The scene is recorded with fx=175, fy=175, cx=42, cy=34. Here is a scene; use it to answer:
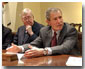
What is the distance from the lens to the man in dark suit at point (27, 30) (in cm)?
187

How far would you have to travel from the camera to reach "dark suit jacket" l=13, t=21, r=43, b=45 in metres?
1.87

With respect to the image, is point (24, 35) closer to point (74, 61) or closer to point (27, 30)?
point (27, 30)

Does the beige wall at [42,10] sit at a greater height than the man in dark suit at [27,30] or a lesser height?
greater

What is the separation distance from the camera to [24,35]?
6.22ft

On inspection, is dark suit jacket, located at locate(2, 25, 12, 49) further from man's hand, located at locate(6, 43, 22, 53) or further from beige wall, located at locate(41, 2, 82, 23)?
beige wall, located at locate(41, 2, 82, 23)

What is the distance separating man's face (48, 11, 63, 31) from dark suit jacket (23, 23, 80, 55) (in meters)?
0.04

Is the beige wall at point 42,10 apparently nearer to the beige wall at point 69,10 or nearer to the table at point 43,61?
the beige wall at point 69,10

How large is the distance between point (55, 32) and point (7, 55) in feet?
1.82

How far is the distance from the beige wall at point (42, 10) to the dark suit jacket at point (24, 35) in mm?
50

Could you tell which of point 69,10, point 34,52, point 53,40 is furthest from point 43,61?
point 69,10

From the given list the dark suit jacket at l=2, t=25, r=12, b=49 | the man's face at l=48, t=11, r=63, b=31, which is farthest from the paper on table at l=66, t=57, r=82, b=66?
the dark suit jacket at l=2, t=25, r=12, b=49

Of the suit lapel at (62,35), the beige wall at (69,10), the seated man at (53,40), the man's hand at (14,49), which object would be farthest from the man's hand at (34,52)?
the beige wall at (69,10)

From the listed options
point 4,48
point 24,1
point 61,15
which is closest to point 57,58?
point 61,15

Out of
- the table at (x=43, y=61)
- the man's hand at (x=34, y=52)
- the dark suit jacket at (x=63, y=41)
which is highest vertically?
the dark suit jacket at (x=63, y=41)
